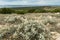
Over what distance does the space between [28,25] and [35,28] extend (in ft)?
1.81

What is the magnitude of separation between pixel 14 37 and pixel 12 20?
6.65 metres

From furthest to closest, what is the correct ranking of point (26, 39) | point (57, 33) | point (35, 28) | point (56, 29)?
point (56, 29)
point (57, 33)
point (35, 28)
point (26, 39)

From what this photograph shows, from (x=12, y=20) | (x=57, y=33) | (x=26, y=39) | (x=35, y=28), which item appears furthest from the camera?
(x=12, y=20)

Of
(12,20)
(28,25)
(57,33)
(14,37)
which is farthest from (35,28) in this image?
(12,20)

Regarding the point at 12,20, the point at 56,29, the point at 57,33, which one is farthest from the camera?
the point at 12,20

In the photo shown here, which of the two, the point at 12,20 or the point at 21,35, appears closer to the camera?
the point at 21,35

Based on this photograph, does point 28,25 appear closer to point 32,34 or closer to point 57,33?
point 32,34

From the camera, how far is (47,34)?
14.9 metres

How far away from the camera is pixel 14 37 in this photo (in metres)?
14.3

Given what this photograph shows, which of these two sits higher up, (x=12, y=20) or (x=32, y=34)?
(x=12, y=20)

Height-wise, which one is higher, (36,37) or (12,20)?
(12,20)

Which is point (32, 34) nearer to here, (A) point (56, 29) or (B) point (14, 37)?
(B) point (14, 37)

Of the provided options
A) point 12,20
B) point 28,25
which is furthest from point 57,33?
point 12,20

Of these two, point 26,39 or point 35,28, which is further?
point 35,28
